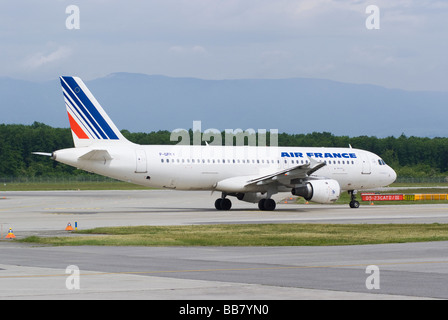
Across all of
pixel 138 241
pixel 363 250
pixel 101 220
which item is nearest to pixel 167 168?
pixel 101 220

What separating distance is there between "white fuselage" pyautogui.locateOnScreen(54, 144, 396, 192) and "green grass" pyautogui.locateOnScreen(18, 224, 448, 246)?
42.4ft

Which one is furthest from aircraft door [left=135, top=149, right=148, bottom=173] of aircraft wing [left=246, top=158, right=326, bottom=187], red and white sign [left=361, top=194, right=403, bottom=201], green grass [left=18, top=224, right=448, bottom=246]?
red and white sign [left=361, top=194, right=403, bottom=201]

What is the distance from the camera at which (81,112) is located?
44750 mm

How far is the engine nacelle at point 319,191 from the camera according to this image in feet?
153

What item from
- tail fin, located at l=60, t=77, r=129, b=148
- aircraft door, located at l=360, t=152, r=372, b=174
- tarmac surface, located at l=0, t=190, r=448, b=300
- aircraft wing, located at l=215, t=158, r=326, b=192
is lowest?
tarmac surface, located at l=0, t=190, r=448, b=300

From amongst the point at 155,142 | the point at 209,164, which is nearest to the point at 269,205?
the point at 209,164

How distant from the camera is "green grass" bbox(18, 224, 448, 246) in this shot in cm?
2548

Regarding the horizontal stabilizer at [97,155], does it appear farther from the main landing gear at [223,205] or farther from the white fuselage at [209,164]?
the main landing gear at [223,205]

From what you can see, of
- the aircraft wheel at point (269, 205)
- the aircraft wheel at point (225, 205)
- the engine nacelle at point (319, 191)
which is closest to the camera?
the engine nacelle at point (319, 191)

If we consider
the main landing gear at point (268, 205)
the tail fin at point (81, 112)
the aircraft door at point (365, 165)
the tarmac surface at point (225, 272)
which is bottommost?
the tarmac surface at point (225, 272)

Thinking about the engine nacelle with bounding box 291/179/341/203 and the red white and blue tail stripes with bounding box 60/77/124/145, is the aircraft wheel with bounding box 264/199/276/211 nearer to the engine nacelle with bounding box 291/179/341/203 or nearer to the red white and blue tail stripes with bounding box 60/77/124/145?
the engine nacelle with bounding box 291/179/341/203

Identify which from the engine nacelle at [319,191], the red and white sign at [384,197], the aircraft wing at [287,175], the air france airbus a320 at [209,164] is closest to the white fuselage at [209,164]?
the air france airbus a320 at [209,164]
